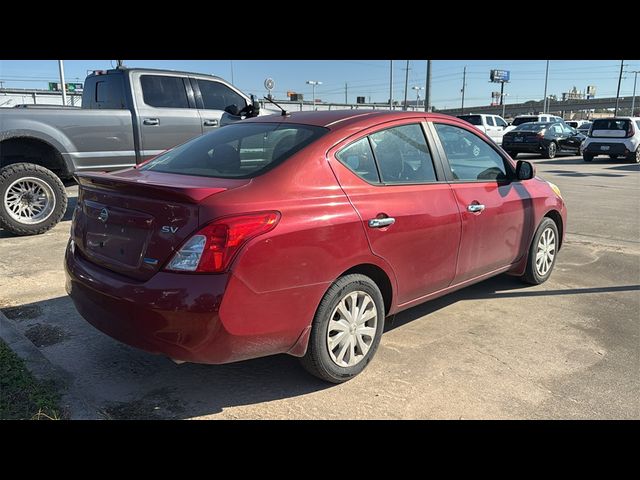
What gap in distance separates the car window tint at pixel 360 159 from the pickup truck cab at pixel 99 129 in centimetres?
418

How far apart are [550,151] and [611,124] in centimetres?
240

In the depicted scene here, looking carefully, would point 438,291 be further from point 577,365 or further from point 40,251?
point 40,251

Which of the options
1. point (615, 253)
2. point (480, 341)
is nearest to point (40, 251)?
point (480, 341)

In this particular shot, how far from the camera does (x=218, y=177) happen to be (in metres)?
3.07

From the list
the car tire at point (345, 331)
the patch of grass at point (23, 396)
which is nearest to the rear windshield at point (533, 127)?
the car tire at point (345, 331)

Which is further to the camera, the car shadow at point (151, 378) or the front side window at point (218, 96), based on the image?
the front side window at point (218, 96)

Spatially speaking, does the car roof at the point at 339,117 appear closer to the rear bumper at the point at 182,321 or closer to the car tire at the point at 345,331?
the car tire at the point at 345,331

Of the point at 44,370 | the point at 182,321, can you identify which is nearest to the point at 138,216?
the point at 182,321

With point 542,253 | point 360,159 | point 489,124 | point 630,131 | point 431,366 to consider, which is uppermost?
point 360,159

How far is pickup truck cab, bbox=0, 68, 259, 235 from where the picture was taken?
260 inches

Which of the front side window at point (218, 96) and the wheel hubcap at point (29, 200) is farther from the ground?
the front side window at point (218, 96)

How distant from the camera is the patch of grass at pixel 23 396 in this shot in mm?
2727

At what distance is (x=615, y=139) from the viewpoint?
19094 mm

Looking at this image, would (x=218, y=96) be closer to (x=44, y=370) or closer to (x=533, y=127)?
(x=44, y=370)
